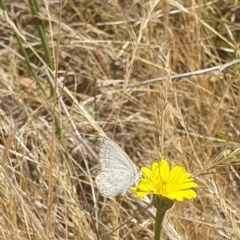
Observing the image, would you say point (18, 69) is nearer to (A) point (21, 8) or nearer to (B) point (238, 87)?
(A) point (21, 8)

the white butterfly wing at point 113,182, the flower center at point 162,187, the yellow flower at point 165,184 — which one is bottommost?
the white butterfly wing at point 113,182

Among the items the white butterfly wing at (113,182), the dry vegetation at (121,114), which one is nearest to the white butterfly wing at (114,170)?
the white butterfly wing at (113,182)

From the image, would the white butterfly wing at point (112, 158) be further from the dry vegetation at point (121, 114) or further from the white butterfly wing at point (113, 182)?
the dry vegetation at point (121, 114)

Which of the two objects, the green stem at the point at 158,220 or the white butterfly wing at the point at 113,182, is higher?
the white butterfly wing at the point at 113,182

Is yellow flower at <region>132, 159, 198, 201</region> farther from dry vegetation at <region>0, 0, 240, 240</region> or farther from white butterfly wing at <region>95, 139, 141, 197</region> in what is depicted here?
dry vegetation at <region>0, 0, 240, 240</region>

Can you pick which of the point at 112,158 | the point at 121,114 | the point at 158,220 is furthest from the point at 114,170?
the point at 121,114
